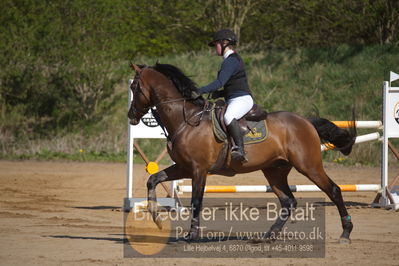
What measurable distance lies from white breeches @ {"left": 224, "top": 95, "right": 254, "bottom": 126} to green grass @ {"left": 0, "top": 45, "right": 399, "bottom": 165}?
39.3ft

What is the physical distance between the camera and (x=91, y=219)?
11359 mm

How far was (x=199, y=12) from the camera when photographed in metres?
29.6

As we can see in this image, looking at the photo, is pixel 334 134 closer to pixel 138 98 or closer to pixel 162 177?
pixel 162 177

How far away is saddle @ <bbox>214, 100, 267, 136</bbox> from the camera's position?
920 centimetres

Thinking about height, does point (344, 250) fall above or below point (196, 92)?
below

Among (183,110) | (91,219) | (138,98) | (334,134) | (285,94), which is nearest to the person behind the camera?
(183,110)

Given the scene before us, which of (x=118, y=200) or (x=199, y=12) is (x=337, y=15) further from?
(x=118, y=200)

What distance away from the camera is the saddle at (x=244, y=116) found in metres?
9.20

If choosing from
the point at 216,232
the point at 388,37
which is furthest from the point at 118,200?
the point at 388,37

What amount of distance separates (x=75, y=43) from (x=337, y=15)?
11067 millimetres

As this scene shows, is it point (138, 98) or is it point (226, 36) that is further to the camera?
point (138, 98)

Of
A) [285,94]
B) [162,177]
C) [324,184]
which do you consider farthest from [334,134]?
[285,94]

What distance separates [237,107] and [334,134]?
75.1 inches

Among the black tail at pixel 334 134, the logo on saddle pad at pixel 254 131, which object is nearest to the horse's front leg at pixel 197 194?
the logo on saddle pad at pixel 254 131
